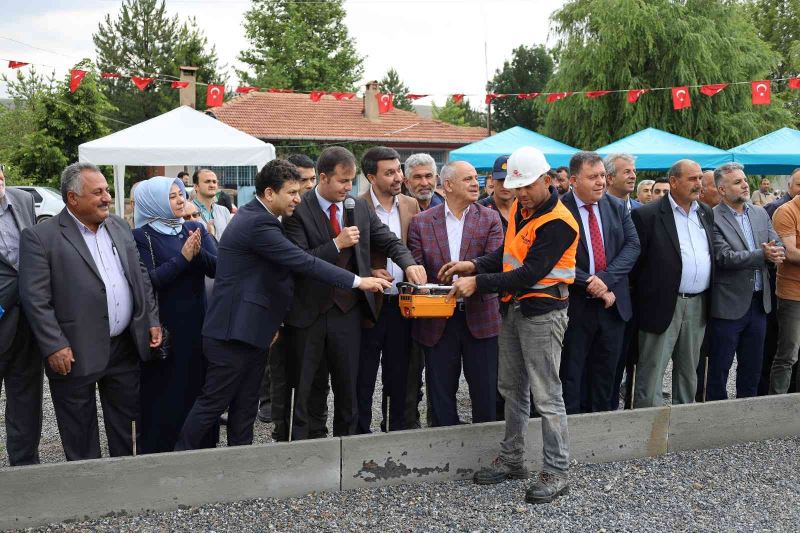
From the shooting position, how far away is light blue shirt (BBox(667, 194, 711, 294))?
226 inches

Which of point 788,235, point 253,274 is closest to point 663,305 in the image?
point 788,235

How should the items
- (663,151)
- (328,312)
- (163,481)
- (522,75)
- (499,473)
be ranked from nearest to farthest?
1. (163,481)
2. (499,473)
3. (328,312)
4. (663,151)
5. (522,75)

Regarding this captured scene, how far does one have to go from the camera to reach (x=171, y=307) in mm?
5094

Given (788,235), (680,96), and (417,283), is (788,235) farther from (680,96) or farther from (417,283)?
(680,96)

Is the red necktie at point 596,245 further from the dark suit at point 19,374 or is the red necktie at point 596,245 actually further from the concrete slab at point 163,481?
the dark suit at point 19,374

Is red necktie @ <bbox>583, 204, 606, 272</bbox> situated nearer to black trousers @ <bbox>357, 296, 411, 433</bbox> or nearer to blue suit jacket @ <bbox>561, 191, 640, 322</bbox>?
blue suit jacket @ <bbox>561, 191, 640, 322</bbox>

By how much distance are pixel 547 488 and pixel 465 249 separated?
1.68m

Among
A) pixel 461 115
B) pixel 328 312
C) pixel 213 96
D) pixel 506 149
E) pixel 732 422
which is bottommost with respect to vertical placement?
pixel 732 422

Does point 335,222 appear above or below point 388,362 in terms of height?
above

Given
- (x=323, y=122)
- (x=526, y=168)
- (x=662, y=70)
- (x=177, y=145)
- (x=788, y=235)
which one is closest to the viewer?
(x=526, y=168)

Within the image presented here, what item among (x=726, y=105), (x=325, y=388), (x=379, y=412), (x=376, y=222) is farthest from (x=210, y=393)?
(x=726, y=105)

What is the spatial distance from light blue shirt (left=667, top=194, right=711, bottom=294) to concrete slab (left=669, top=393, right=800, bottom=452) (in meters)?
0.90

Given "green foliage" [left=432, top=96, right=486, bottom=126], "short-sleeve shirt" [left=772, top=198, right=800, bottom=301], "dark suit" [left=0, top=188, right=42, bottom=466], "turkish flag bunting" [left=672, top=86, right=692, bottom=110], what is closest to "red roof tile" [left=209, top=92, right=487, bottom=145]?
"turkish flag bunting" [left=672, top=86, right=692, bottom=110]

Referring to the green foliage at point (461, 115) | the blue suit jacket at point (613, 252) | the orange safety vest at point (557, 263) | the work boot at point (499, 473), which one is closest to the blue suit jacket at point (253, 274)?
the orange safety vest at point (557, 263)
